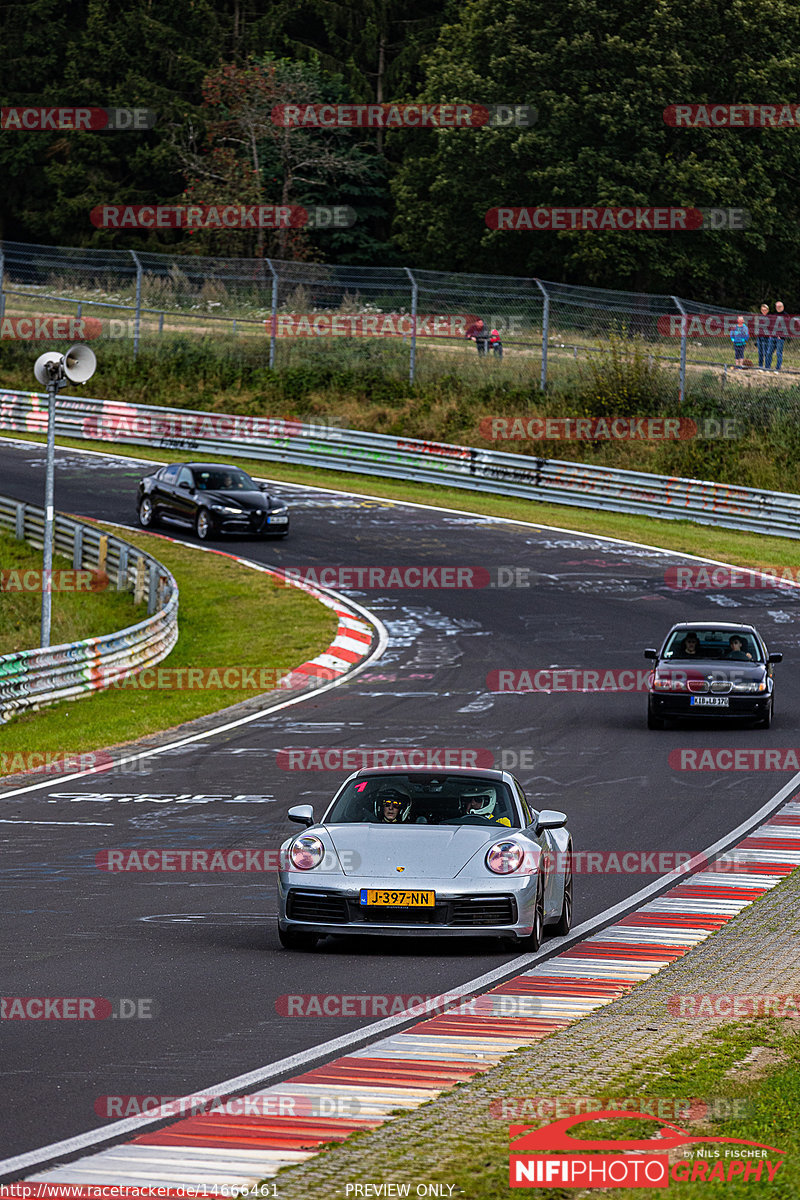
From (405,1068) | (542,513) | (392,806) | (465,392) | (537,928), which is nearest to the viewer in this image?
(405,1068)

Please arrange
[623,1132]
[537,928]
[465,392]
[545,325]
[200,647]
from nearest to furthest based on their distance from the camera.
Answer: [623,1132], [537,928], [200,647], [545,325], [465,392]

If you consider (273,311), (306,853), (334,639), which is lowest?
(334,639)

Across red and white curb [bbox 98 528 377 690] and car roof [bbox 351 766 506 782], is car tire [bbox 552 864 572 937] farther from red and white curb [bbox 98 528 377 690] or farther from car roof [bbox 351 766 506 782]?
red and white curb [bbox 98 528 377 690]

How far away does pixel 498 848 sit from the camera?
1023 centimetres

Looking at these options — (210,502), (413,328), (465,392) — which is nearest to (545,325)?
(465,392)

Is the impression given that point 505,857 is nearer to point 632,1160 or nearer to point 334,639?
point 632,1160

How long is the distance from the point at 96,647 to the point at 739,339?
24.2m

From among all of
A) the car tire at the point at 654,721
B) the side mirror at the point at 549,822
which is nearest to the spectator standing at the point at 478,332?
the car tire at the point at 654,721

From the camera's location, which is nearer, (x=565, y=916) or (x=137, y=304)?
(x=565, y=916)

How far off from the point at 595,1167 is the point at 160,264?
152 ft

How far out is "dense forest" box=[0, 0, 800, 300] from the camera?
61.4m

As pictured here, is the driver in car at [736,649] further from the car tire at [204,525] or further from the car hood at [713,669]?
the car tire at [204,525]

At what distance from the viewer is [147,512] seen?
37469 mm

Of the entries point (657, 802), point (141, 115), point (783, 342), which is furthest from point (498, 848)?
point (141, 115)
